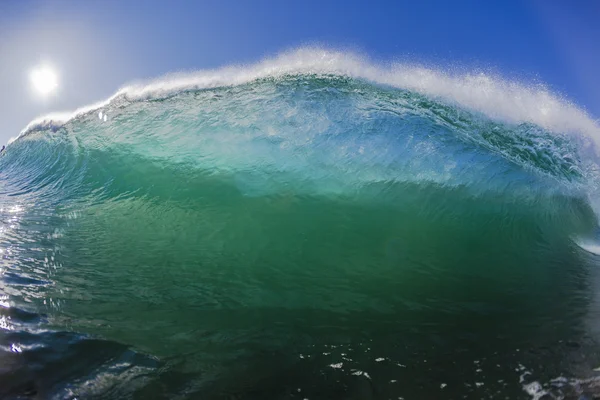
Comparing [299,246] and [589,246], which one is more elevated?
[589,246]

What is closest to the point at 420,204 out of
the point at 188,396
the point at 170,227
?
the point at 170,227

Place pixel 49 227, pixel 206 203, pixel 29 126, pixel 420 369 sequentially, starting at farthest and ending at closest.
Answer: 1. pixel 29 126
2. pixel 206 203
3. pixel 49 227
4. pixel 420 369

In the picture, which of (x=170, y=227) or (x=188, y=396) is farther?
(x=170, y=227)

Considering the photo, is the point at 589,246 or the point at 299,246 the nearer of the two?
the point at 299,246

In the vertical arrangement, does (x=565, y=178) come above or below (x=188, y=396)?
above

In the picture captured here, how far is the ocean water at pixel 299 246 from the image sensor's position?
221cm

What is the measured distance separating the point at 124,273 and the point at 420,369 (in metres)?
3.09

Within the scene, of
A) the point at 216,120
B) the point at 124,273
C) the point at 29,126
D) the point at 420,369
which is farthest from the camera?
the point at 29,126

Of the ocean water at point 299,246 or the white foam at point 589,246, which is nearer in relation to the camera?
the ocean water at point 299,246

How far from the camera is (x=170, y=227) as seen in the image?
539cm

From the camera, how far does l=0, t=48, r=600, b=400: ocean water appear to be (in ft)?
7.24

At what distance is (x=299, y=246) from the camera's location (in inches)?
190

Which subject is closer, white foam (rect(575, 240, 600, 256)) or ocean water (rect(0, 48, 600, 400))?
ocean water (rect(0, 48, 600, 400))

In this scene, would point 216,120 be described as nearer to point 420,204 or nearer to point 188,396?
point 420,204
